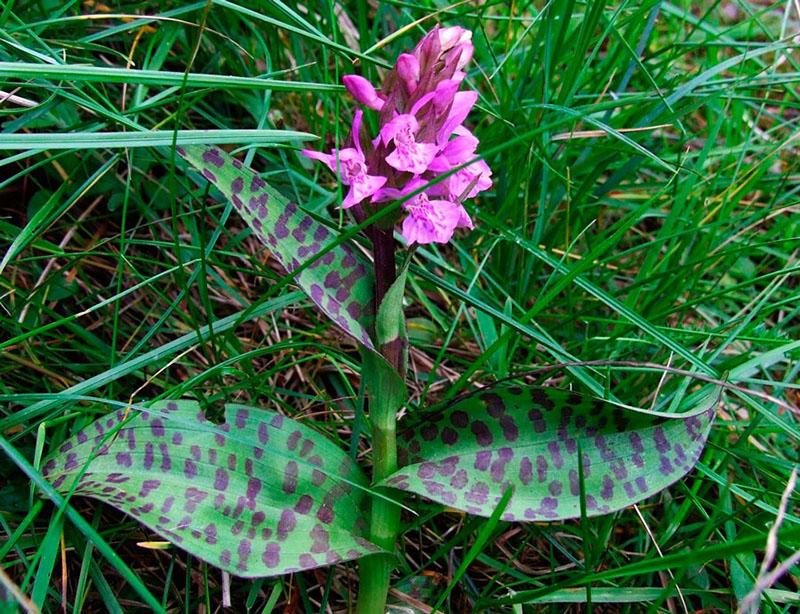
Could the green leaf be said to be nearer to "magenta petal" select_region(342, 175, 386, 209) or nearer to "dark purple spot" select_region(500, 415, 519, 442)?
"magenta petal" select_region(342, 175, 386, 209)

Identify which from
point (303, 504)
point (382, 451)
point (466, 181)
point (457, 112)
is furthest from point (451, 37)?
point (303, 504)

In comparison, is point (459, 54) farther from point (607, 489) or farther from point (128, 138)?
point (607, 489)

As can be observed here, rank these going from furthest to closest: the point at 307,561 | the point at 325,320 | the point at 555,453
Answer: the point at 325,320 → the point at 555,453 → the point at 307,561

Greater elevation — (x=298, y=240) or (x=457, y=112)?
(x=457, y=112)

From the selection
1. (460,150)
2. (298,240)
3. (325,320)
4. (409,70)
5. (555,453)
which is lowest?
(325,320)

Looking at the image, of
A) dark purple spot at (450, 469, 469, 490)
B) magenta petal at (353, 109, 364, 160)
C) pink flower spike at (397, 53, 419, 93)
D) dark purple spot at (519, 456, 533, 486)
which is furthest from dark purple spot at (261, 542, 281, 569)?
pink flower spike at (397, 53, 419, 93)

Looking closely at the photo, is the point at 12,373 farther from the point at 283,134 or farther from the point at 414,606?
the point at 414,606

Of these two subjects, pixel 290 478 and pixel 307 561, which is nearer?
pixel 307 561

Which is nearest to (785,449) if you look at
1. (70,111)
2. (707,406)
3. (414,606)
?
(707,406)
